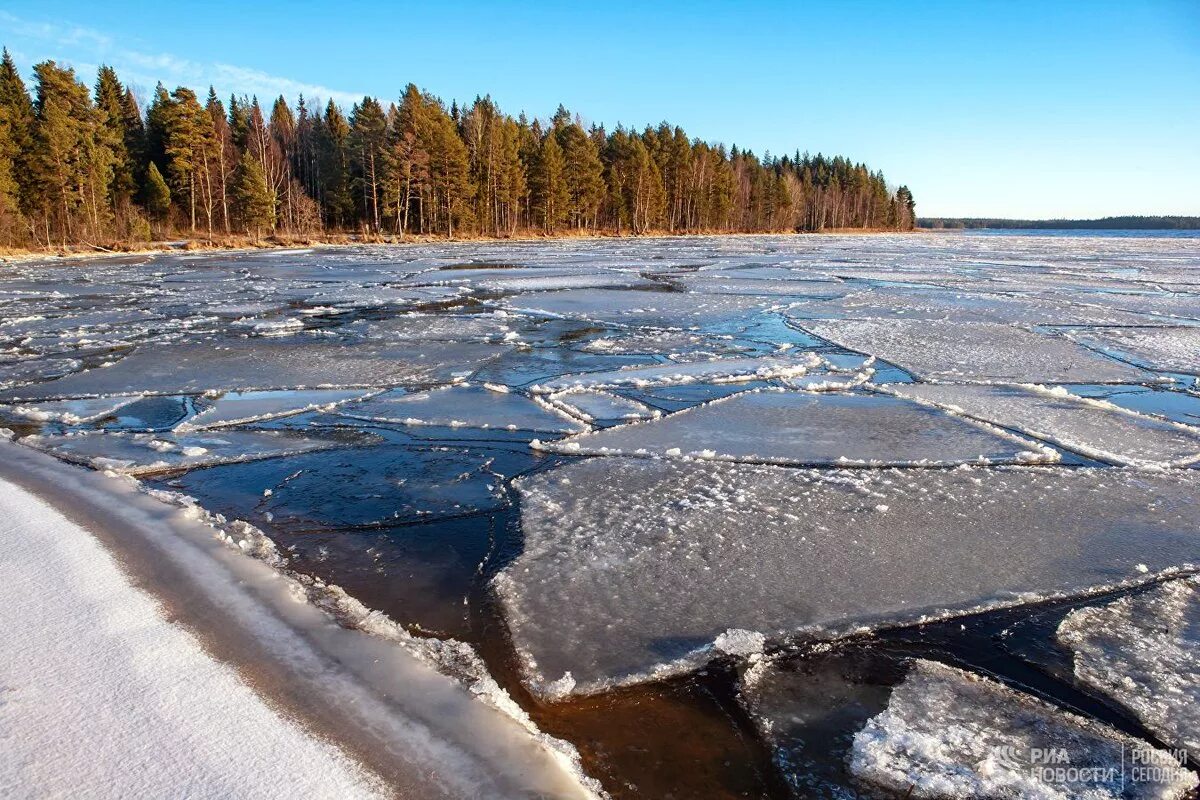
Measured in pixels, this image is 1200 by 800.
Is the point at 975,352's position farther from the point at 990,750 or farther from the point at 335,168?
the point at 335,168

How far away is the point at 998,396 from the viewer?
17.7 feet

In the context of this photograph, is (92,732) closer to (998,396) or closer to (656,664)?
(656,664)

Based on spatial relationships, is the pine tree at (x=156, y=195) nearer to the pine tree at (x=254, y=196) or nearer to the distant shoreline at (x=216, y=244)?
the pine tree at (x=254, y=196)

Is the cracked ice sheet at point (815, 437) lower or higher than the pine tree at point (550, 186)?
lower

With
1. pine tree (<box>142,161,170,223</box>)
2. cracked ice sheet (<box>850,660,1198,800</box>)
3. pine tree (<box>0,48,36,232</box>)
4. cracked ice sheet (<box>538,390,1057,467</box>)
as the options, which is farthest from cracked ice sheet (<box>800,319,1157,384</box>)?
pine tree (<box>142,161,170,223</box>)

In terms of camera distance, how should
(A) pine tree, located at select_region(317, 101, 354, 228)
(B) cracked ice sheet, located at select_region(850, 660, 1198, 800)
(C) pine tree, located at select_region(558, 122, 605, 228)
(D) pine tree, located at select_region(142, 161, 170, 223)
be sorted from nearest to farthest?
1. (B) cracked ice sheet, located at select_region(850, 660, 1198, 800)
2. (D) pine tree, located at select_region(142, 161, 170, 223)
3. (A) pine tree, located at select_region(317, 101, 354, 228)
4. (C) pine tree, located at select_region(558, 122, 605, 228)

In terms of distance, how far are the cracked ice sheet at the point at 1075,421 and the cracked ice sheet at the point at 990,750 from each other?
2716 mm

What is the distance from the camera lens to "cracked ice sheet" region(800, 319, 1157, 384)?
6246 millimetres

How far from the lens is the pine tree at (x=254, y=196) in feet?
126

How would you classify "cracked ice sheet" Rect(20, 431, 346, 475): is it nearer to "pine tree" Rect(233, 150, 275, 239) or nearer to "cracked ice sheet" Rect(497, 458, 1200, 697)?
"cracked ice sheet" Rect(497, 458, 1200, 697)

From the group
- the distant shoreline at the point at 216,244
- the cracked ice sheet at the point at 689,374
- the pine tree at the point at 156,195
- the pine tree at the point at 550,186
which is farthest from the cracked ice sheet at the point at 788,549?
the pine tree at the point at 550,186

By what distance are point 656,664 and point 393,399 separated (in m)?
3.83

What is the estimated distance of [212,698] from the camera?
171 centimetres

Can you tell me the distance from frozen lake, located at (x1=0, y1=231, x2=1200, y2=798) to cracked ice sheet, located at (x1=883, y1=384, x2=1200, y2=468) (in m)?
0.03
